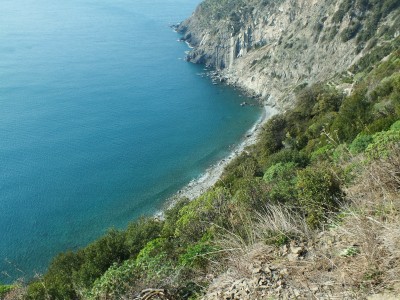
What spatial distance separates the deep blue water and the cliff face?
734 centimetres

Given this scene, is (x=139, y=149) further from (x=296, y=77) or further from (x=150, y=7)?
(x=150, y=7)

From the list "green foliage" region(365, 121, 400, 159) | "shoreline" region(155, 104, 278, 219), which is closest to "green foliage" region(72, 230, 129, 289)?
"green foliage" region(365, 121, 400, 159)

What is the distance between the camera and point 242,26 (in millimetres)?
109500

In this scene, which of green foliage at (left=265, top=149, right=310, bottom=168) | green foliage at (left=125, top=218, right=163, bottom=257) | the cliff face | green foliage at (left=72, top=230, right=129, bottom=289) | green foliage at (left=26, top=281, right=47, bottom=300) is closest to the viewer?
green foliage at (left=26, top=281, right=47, bottom=300)

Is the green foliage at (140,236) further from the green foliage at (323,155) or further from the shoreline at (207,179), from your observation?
the shoreline at (207,179)

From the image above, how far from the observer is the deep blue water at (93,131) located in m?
47.3

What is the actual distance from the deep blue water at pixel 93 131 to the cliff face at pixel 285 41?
7.34m

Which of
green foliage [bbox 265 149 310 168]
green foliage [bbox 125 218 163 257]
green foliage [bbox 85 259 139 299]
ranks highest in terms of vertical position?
green foliage [bbox 85 259 139 299]

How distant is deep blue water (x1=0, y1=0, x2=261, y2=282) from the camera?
155 ft

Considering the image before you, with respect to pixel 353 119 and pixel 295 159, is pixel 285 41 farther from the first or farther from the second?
pixel 295 159

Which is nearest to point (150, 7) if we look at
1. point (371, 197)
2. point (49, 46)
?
point (49, 46)

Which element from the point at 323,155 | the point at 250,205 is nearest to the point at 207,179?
the point at 323,155

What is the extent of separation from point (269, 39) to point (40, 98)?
196 ft

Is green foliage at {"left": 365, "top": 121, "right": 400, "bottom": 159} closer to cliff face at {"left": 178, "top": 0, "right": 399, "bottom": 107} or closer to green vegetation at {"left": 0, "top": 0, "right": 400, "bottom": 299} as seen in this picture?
green vegetation at {"left": 0, "top": 0, "right": 400, "bottom": 299}
